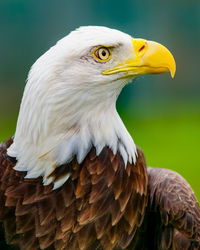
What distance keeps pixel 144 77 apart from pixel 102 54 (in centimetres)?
671

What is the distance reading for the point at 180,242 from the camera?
448cm

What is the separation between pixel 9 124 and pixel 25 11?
1.59m

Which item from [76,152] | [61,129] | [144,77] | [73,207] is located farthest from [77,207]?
[144,77]

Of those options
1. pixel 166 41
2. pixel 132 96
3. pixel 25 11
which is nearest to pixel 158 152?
pixel 132 96

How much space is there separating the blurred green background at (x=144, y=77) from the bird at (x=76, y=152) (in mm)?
5160

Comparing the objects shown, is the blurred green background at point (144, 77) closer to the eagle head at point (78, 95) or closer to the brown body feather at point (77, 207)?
the brown body feather at point (77, 207)

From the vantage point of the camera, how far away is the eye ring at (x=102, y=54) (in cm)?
420

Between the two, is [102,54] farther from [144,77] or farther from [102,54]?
[144,77]

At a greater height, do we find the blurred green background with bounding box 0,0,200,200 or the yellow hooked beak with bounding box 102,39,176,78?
the yellow hooked beak with bounding box 102,39,176,78

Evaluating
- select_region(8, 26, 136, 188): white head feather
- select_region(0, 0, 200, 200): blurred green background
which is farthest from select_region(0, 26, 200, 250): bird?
select_region(0, 0, 200, 200): blurred green background

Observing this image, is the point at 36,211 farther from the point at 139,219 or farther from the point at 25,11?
the point at 25,11

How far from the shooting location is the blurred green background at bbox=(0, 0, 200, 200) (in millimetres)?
10266

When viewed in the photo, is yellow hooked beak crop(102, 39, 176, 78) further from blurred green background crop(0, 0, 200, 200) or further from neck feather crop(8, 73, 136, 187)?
blurred green background crop(0, 0, 200, 200)

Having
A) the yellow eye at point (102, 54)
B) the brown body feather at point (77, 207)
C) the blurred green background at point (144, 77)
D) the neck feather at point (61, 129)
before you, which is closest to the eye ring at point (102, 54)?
the yellow eye at point (102, 54)
